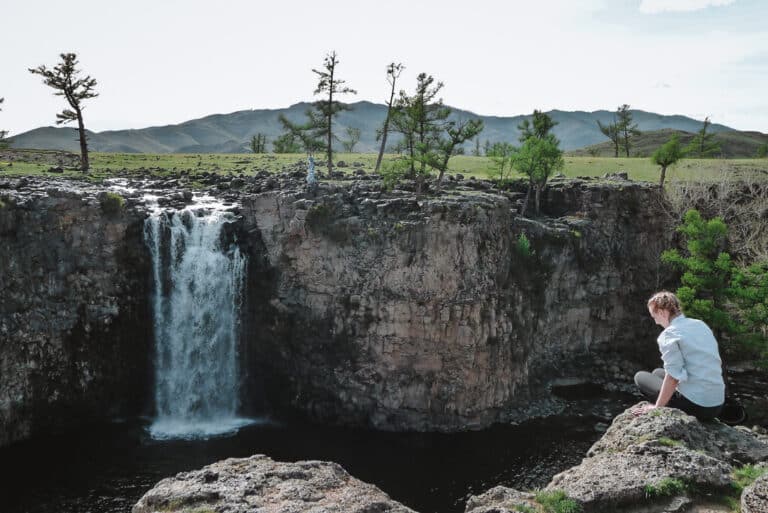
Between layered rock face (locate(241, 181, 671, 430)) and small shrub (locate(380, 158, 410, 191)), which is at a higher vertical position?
small shrub (locate(380, 158, 410, 191))

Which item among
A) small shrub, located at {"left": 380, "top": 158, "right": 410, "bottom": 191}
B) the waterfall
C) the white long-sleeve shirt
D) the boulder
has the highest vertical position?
small shrub, located at {"left": 380, "top": 158, "right": 410, "bottom": 191}

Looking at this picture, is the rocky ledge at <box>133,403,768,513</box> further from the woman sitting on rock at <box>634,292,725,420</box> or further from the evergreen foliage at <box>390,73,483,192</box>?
the evergreen foliage at <box>390,73,483,192</box>

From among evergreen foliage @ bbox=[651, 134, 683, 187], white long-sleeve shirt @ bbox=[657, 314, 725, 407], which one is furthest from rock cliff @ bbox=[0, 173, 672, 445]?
white long-sleeve shirt @ bbox=[657, 314, 725, 407]

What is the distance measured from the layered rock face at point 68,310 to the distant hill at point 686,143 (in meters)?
84.1

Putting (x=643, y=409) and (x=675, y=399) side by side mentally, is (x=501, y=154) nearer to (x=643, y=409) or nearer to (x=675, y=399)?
(x=643, y=409)

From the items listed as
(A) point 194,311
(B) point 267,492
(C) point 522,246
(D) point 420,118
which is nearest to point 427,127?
(D) point 420,118

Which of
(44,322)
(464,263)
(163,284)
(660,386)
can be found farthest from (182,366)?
(660,386)

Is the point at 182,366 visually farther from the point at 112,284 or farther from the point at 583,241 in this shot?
the point at 583,241

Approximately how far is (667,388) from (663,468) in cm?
Answer: 135

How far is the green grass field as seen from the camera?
148 ft

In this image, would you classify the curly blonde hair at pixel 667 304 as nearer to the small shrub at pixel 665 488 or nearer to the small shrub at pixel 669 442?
the small shrub at pixel 669 442

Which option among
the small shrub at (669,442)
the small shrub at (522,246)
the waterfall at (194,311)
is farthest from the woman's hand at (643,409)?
the waterfall at (194,311)

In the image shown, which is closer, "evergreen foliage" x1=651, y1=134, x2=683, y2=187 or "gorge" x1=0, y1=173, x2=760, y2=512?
"gorge" x1=0, y1=173, x2=760, y2=512

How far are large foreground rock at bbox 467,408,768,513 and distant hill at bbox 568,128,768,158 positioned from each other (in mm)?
94860
